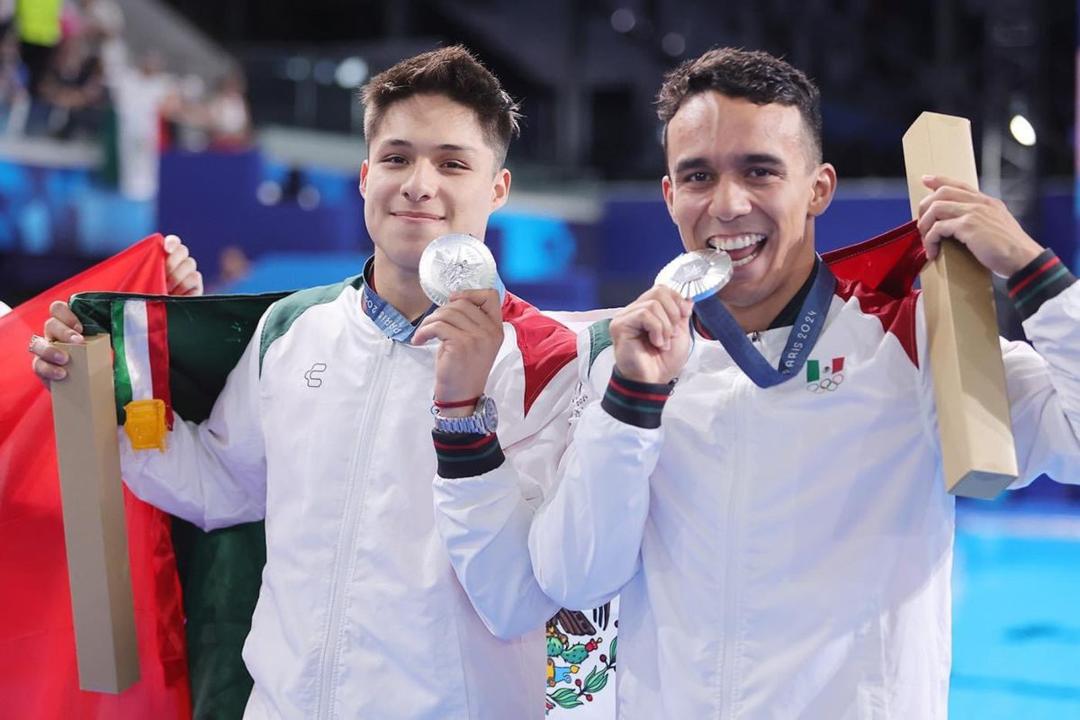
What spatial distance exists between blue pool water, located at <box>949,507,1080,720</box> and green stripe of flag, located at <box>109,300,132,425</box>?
11.1 ft

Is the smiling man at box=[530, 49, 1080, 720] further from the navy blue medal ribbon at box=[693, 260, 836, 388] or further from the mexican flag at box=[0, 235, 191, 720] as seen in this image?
the mexican flag at box=[0, 235, 191, 720]

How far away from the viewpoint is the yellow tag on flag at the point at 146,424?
2.35 metres

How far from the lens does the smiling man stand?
5.88 ft

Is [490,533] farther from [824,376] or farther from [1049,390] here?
[1049,390]

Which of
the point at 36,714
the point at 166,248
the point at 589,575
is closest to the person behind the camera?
the point at 589,575

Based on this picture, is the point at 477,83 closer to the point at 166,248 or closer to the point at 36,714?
the point at 166,248

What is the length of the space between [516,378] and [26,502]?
118cm

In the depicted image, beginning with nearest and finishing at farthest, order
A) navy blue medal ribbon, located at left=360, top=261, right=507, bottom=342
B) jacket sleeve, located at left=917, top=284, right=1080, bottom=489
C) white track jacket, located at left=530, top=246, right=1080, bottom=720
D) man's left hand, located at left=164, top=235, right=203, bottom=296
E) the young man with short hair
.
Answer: jacket sleeve, located at left=917, top=284, right=1080, bottom=489 < white track jacket, located at left=530, top=246, right=1080, bottom=720 < the young man with short hair < navy blue medal ribbon, located at left=360, top=261, right=507, bottom=342 < man's left hand, located at left=164, top=235, right=203, bottom=296

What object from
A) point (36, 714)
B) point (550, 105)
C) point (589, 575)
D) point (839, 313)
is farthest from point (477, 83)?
point (550, 105)

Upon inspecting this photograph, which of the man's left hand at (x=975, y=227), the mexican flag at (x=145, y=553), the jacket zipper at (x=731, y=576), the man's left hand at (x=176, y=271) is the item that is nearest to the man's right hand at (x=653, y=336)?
the jacket zipper at (x=731, y=576)

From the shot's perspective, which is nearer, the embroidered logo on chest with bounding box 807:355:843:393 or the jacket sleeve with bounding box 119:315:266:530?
the embroidered logo on chest with bounding box 807:355:843:393

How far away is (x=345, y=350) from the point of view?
2277 mm

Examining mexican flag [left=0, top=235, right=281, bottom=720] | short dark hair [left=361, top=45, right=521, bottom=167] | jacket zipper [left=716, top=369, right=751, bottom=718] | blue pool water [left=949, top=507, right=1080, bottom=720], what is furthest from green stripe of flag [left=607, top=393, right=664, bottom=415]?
blue pool water [left=949, top=507, right=1080, bottom=720]

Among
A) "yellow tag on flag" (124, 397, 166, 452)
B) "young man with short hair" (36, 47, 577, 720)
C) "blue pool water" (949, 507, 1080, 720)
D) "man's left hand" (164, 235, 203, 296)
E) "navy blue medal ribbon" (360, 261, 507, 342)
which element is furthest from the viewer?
"blue pool water" (949, 507, 1080, 720)
